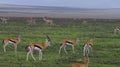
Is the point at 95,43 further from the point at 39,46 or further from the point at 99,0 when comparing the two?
the point at 99,0

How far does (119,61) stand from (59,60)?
2.85m

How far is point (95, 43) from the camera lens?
28.1m

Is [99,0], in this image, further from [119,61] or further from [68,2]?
[119,61]

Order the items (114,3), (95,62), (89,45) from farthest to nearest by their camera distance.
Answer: (114,3) → (89,45) → (95,62)

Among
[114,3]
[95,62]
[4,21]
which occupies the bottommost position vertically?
[95,62]

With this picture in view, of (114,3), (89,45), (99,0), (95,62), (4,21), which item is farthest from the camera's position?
(99,0)

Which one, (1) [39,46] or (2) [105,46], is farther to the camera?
(2) [105,46]

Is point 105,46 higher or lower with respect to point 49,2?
lower

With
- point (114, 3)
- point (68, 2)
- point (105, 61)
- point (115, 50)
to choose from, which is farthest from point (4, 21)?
point (68, 2)

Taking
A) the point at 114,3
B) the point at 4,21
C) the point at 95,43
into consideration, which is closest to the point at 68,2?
the point at 114,3

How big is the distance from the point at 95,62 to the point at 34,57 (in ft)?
10.4

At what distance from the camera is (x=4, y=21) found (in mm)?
44875

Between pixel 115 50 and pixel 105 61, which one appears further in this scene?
pixel 115 50

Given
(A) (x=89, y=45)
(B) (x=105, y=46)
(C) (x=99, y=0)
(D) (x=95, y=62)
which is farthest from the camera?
(C) (x=99, y=0)
